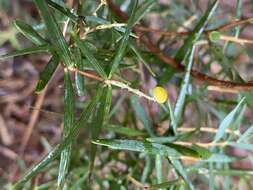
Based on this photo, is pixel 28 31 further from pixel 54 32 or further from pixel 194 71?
pixel 194 71

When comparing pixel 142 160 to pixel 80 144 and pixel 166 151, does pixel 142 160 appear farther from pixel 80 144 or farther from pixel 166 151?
pixel 166 151

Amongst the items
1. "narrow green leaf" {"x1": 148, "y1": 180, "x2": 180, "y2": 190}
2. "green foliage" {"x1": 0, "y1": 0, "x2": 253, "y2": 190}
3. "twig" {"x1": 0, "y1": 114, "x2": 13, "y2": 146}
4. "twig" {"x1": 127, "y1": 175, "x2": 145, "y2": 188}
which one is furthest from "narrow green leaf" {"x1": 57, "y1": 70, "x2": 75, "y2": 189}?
"twig" {"x1": 0, "y1": 114, "x2": 13, "y2": 146}

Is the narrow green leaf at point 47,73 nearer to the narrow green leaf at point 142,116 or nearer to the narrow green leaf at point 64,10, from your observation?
the narrow green leaf at point 64,10

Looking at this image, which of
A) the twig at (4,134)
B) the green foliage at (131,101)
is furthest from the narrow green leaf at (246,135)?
the twig at (4,134)

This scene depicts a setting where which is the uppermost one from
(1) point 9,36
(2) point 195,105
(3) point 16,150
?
(1) point 9,36

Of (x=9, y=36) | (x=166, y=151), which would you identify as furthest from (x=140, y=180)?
(x=9, y=36)

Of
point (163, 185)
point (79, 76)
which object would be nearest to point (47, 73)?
point (79, 76)

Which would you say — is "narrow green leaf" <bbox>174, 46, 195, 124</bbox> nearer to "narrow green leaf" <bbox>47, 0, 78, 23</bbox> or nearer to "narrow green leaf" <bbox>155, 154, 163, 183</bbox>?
"narrow green leaf" <bbox>155, 154, 163, 183</bbox>
